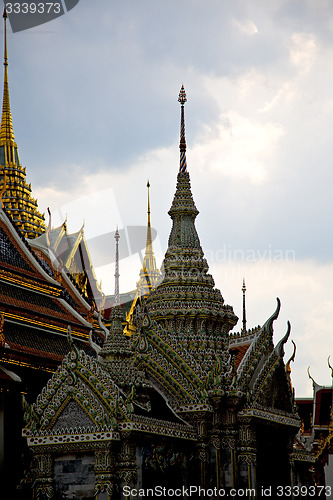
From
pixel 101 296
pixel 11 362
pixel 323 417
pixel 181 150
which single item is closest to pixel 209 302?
pixel 181 150

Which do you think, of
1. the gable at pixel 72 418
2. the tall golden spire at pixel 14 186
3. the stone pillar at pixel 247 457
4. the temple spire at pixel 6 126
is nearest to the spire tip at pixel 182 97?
the stone pillar at pixel 247 457

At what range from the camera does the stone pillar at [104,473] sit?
15048 mm

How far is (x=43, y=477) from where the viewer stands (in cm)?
1548

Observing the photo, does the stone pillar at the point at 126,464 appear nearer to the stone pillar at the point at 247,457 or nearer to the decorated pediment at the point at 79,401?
the decorated pediment at the point at 79,401

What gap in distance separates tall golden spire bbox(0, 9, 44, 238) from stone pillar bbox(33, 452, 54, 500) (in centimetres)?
1915

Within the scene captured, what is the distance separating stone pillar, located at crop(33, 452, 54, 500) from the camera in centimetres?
1538

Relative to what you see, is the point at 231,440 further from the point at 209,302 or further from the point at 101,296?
the point at 101,296

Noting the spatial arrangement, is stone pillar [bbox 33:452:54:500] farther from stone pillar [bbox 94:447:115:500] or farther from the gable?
stone pillar [bbox 94:447:115:500]

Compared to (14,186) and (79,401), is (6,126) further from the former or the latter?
(79,401)

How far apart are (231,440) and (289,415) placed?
262cm

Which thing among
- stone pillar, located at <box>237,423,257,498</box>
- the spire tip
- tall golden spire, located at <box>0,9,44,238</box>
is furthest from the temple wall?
tall golden spire, located at <box>0,9,44,238</box>

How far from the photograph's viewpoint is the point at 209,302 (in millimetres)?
20203

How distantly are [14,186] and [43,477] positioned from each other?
21.6m

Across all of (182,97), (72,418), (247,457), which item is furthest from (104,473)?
(182,97)
